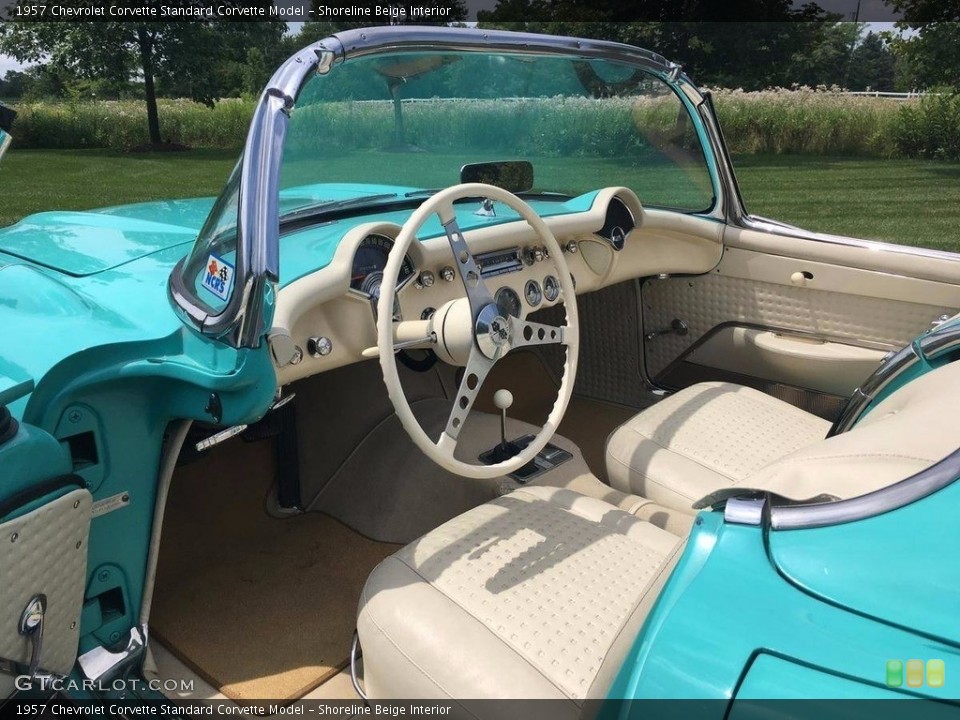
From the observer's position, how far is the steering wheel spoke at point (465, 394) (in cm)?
191

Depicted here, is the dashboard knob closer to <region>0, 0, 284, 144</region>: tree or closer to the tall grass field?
the tall grass field

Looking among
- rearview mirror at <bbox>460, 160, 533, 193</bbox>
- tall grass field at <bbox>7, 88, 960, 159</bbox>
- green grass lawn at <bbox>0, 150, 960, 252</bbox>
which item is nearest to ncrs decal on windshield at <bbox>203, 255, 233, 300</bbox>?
tall grass field at <bbox>7, 88, 960, 159</bbox>

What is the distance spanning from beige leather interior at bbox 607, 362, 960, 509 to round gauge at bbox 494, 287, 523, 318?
1.64ft

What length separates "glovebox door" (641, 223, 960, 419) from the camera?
279 centimetres

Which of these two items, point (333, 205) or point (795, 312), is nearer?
point (333, 205)

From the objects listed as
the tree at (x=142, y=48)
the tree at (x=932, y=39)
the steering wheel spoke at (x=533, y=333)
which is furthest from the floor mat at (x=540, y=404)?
the tree at (x=142, y=48)

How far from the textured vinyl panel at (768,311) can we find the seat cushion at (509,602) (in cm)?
144

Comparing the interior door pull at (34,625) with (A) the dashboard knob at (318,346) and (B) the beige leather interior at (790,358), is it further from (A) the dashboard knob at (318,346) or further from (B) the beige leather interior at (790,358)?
(B) the beige leather interior at (790,358)

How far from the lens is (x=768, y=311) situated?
123 inches

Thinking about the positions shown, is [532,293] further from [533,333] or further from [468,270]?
[468,270]

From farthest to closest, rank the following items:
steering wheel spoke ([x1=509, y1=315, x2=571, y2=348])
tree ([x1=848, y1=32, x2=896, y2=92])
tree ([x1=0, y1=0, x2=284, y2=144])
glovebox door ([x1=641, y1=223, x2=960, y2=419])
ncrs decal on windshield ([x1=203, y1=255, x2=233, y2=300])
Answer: tree ([x1=848, y1=32, x2=896, y2=92])
tree ([x1=0, y1=0, x2=284, y2=144])
glovebox door ([x1=641, y1=223, x2=960, y2=419])
steering wheel spoke ([x1=509, y1=315, x2=571, y2=348])
ncrs decal on windshield ([x1=203, y1=255, x2=233, y2=300])

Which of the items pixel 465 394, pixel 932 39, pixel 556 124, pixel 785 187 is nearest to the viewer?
pixel 465 394

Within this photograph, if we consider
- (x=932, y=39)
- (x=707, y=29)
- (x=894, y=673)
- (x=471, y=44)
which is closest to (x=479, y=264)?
(x=471, y=44)

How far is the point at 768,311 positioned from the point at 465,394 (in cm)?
167
